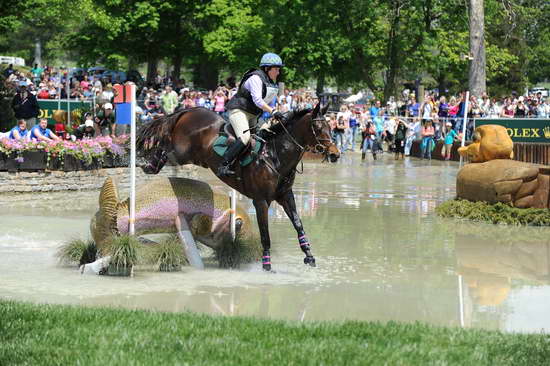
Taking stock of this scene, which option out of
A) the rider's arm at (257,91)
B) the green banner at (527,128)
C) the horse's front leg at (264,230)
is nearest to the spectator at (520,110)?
the green banner at (527,128)

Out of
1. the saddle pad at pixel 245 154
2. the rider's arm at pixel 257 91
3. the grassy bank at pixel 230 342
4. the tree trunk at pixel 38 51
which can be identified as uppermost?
the tree trunk at pixel 38 51

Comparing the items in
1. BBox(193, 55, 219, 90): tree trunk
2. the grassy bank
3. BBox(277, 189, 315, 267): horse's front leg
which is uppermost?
BBox(193, 55, 219, 90): tree trunk

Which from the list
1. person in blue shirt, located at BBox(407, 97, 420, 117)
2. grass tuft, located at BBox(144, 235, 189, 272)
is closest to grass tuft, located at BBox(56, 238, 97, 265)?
grass tuft, located at BBox(144, 235, 189, 272)

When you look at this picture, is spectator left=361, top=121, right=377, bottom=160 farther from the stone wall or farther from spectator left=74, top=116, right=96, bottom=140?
the stone wall

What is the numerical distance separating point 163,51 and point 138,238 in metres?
46.4

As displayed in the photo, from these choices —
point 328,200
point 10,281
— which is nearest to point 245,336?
point 10,281

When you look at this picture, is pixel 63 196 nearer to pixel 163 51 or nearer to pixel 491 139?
pixel 491 139

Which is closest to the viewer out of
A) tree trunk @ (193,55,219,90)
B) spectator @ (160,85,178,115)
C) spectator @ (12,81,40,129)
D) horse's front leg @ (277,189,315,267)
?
horse's front leg @ (277,189,315,267)

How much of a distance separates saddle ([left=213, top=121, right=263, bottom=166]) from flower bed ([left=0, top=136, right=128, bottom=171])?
909cm

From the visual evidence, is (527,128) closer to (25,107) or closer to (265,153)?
(25,107)

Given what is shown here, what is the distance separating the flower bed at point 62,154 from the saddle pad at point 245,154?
9.09 m

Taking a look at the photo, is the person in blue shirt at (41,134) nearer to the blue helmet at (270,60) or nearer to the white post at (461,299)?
the blue helmet at (270,60)

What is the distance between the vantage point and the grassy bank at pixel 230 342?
7.41 metres

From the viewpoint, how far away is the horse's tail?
1328cm
